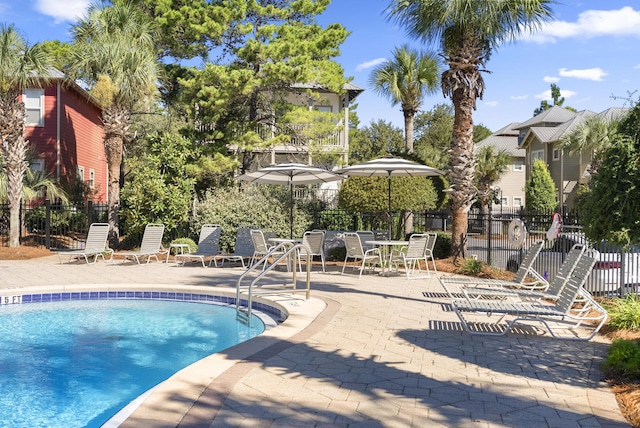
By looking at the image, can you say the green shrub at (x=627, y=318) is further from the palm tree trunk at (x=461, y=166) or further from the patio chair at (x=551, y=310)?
the palm tree trunk at (x=461, y=166)

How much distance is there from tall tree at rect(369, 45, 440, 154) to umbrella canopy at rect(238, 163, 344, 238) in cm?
1129

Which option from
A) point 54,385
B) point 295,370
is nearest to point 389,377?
point 295,370

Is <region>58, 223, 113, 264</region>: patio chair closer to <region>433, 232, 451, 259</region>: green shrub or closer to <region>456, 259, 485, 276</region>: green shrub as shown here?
<region>433, 232, 451, 259</region>: green shrub

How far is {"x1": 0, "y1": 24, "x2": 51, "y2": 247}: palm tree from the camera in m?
16.3

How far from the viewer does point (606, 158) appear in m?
5.45

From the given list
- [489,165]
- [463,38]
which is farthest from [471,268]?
[489,165]

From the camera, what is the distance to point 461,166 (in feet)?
45.3

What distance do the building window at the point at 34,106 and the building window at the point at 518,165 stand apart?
36.5 metres

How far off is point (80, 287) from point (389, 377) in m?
7.52

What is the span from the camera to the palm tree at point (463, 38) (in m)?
12.6

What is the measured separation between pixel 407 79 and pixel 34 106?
15838 mm

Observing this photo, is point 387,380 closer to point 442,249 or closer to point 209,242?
point 209,242

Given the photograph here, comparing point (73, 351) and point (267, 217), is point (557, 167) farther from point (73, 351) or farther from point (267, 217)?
point (73, 351)

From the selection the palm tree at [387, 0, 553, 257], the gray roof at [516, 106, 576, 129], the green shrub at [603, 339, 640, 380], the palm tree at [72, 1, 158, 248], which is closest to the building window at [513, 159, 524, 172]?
the gray roof at [516, 106, 576, 129]
